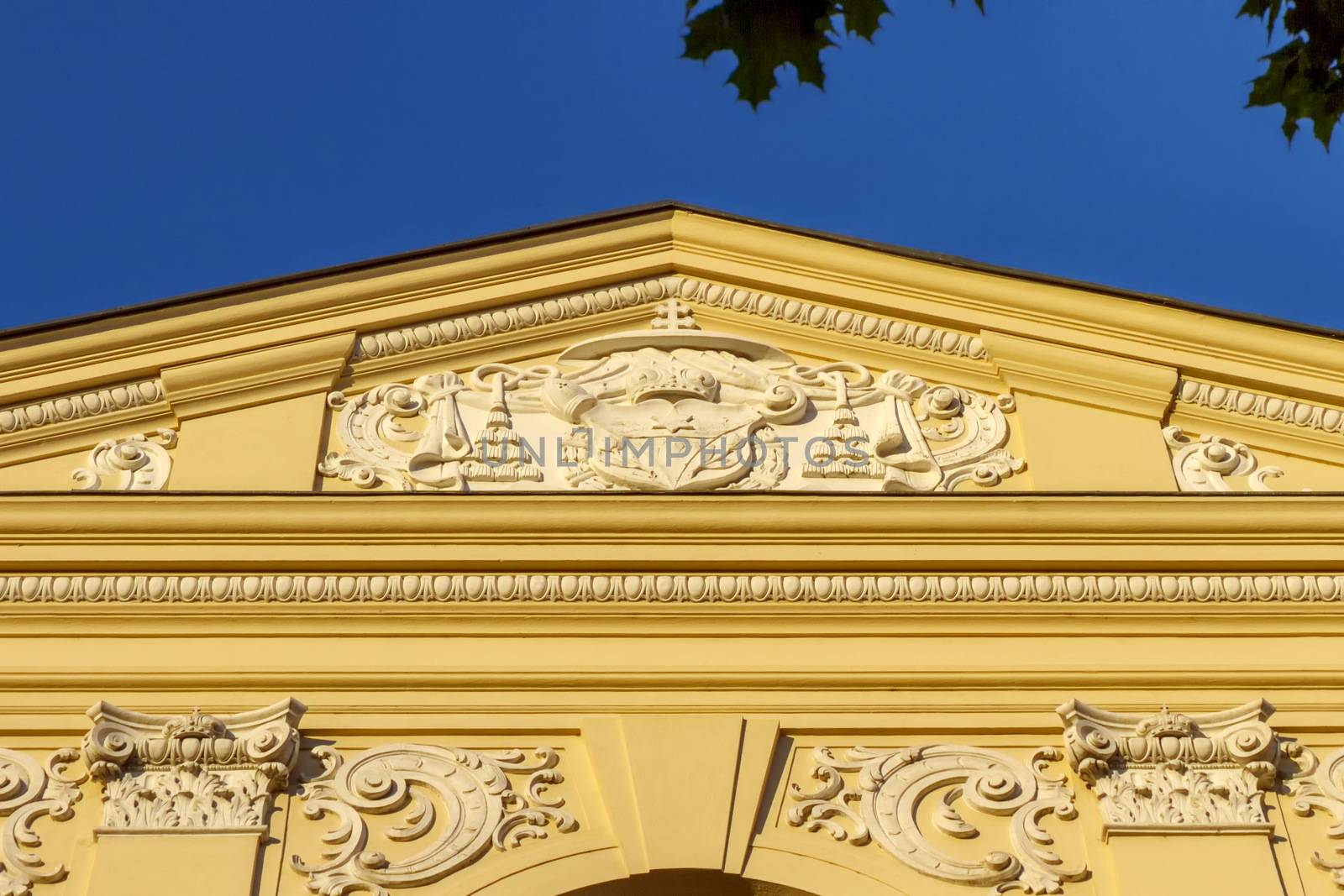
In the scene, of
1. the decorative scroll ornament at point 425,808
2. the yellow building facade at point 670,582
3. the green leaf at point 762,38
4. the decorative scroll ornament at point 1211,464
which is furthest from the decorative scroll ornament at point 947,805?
the green leaf at point 762,38

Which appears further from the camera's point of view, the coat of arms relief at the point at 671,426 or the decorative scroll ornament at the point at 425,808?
the coat of arms relief at the point at 671,426

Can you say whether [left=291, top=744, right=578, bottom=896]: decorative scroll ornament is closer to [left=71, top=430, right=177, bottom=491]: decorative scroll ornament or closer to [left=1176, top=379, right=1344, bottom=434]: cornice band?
[left=71, top=430, right=177, bottom=491]: decorative scroll ornament

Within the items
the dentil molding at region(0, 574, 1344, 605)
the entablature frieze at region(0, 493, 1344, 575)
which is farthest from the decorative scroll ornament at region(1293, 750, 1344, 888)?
the entablature frieze at region(0, 493, 1344, 575)

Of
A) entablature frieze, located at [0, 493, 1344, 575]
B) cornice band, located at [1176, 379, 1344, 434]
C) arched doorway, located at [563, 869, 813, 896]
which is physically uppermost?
cornice band, located at [1176, 379, 1344, 434]

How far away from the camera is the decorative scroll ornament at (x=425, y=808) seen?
8258mm

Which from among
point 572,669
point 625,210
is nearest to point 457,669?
point 572,669

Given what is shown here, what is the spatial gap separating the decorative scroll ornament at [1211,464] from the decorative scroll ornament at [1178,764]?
1.25 meters

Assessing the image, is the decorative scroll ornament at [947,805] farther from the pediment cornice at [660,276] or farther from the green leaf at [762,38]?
the green leaf at [762,38]

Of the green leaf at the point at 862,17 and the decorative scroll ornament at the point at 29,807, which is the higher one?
the green leaf at the point at 862,17

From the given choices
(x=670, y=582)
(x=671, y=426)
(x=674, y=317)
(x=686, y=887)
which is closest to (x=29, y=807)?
(x=686, y=887)

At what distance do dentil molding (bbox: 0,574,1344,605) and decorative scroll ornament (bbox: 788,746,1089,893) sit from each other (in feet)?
2.45

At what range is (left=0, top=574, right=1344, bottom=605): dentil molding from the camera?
9.14 metres

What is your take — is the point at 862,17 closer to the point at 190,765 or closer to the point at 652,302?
the point at 190,765

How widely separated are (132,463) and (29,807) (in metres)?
1.82
